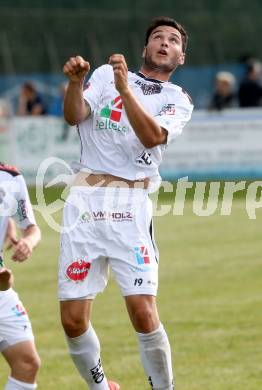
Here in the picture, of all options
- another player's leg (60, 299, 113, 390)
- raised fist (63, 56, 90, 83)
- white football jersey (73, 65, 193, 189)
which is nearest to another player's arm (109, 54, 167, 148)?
raised fist (63, 56, 90, 83)

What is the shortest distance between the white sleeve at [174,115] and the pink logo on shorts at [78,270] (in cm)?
103

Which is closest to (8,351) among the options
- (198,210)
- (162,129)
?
(162,129)

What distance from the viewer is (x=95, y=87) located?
856 centimetres

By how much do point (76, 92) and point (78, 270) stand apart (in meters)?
1.23

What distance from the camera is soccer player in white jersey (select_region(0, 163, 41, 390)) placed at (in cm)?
732

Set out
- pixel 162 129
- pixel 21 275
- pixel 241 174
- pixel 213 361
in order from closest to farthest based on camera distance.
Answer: pixel 162 129
pixel 213 361
pixel 21 275
pixel 241 174

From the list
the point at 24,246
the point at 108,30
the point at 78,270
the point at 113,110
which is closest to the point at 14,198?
the point at 24,246

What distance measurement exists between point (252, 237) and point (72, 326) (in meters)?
9.85

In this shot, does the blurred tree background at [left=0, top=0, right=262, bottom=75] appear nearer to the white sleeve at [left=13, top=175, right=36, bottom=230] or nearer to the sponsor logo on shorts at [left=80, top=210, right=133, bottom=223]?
the sponsor logo on shorts at [left=80, top=210, right=133, bottom=223]

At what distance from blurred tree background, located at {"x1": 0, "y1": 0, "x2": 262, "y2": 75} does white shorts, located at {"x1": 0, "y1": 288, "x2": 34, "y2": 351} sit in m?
23.6

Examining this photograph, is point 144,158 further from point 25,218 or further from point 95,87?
point 25,218

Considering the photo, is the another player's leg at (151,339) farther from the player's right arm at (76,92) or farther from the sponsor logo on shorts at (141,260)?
the player's right arm at (76,92)

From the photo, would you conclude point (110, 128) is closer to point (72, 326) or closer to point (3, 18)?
point (72, 326)

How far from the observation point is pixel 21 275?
1518cm
